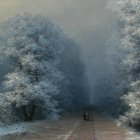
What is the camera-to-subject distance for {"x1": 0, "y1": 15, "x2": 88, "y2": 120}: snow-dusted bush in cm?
4506

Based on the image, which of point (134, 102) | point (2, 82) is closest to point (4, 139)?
point (134, 102)

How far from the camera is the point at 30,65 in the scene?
47.2 m

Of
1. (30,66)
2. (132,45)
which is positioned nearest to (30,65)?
(30,66)

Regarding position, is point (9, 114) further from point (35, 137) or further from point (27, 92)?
point (35, 137)

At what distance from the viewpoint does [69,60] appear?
231 feet

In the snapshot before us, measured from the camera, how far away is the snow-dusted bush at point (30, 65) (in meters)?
45.1

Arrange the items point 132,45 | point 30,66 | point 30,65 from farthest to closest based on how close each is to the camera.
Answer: point 30,66, point 30,65, point 132,45

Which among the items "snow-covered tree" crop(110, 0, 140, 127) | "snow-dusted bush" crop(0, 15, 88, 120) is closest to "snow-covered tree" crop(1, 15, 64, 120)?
"snow-dusted bush" crop(0, 15, 88, 120)

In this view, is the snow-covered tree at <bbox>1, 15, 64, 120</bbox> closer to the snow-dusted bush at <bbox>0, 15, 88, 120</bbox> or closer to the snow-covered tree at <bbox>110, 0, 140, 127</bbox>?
the snow-dusted bush at <bbox>0, 15, 88, 120</bbox>

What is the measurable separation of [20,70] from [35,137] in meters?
17.9

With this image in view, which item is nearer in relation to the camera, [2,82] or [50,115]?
[2,82]

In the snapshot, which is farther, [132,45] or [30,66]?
[30,66]

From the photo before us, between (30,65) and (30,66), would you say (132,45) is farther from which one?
(30,66)

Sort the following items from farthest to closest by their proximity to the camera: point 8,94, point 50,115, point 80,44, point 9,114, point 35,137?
point 80,44 < point 50,115 < point 8,94 < point 9,114 < point 35,137
